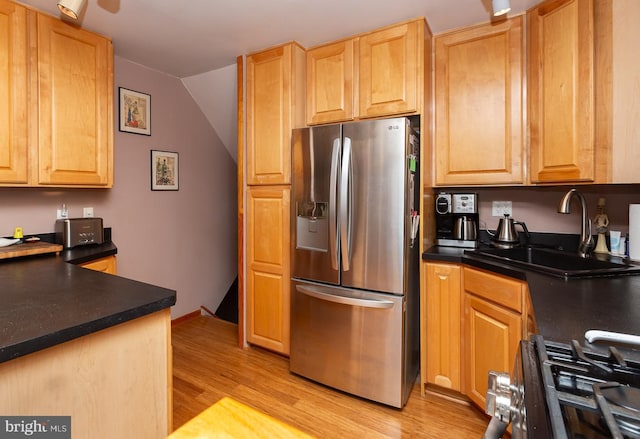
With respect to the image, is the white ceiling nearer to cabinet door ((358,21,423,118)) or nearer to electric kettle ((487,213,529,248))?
cabinet door ((358,21,423,118))

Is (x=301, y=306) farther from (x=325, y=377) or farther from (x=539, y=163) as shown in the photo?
(x=539, y=163)

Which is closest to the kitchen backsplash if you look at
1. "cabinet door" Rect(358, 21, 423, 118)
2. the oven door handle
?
"cabinet door" Rect(358, 21, 423, 118)

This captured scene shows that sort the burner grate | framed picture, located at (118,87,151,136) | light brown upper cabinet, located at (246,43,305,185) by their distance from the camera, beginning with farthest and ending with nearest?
1. framed picture, located at (118,87,151,136)
2. light brown upper cabinet, located at (246,43,305,185)
3. the burner grate

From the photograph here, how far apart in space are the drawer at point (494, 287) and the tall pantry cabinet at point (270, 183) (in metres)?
1.22

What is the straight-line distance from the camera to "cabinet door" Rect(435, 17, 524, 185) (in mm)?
1972

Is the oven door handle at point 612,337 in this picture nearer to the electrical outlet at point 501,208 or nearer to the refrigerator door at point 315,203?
the refrigerator door at point 315,203

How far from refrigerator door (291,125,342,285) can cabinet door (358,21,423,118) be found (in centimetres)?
34

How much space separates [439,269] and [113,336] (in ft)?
5.59

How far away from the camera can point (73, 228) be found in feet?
7.14

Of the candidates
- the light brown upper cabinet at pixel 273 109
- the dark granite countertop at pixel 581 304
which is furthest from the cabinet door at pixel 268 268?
the dark granite countertop at pixel 581 304

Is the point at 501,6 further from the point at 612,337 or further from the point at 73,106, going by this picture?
the point at 73,106

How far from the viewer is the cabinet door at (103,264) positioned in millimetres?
1998

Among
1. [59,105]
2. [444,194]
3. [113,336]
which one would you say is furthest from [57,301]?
[444,194]

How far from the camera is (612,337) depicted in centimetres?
77
